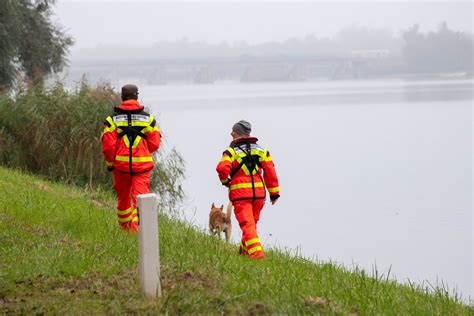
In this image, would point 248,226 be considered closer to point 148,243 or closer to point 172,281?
point 172,281

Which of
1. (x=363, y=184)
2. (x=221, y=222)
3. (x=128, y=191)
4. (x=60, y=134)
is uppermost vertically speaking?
(x=128, y=191)

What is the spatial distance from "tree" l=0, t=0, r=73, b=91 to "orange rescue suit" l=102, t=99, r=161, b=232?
751 inches

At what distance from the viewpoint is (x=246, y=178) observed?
1088cm

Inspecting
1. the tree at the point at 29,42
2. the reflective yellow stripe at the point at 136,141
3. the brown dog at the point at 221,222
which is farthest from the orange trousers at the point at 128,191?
the tree at the point at 29,42

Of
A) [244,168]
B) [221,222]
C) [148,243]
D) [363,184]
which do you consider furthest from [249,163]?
[363,184]

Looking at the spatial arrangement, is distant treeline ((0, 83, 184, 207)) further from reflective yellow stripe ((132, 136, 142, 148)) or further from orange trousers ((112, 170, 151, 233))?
reflective yellow stripe ((132, 136, 142, 148))

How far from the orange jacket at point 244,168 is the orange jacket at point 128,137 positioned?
1.08 m

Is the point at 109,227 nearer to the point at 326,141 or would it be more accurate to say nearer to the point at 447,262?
the point at 447,262

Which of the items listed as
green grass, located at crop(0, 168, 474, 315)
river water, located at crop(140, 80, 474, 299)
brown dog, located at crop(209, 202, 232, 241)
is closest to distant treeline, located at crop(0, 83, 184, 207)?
river water, located at crop(140, 80, 474, 299)

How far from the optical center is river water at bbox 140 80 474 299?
77.9 ft

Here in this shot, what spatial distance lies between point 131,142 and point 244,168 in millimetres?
1405

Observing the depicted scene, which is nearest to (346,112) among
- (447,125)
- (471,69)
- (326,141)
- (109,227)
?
(447,125)

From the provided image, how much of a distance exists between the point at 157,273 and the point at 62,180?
14.6 metres

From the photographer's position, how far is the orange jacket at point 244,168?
1080cm
